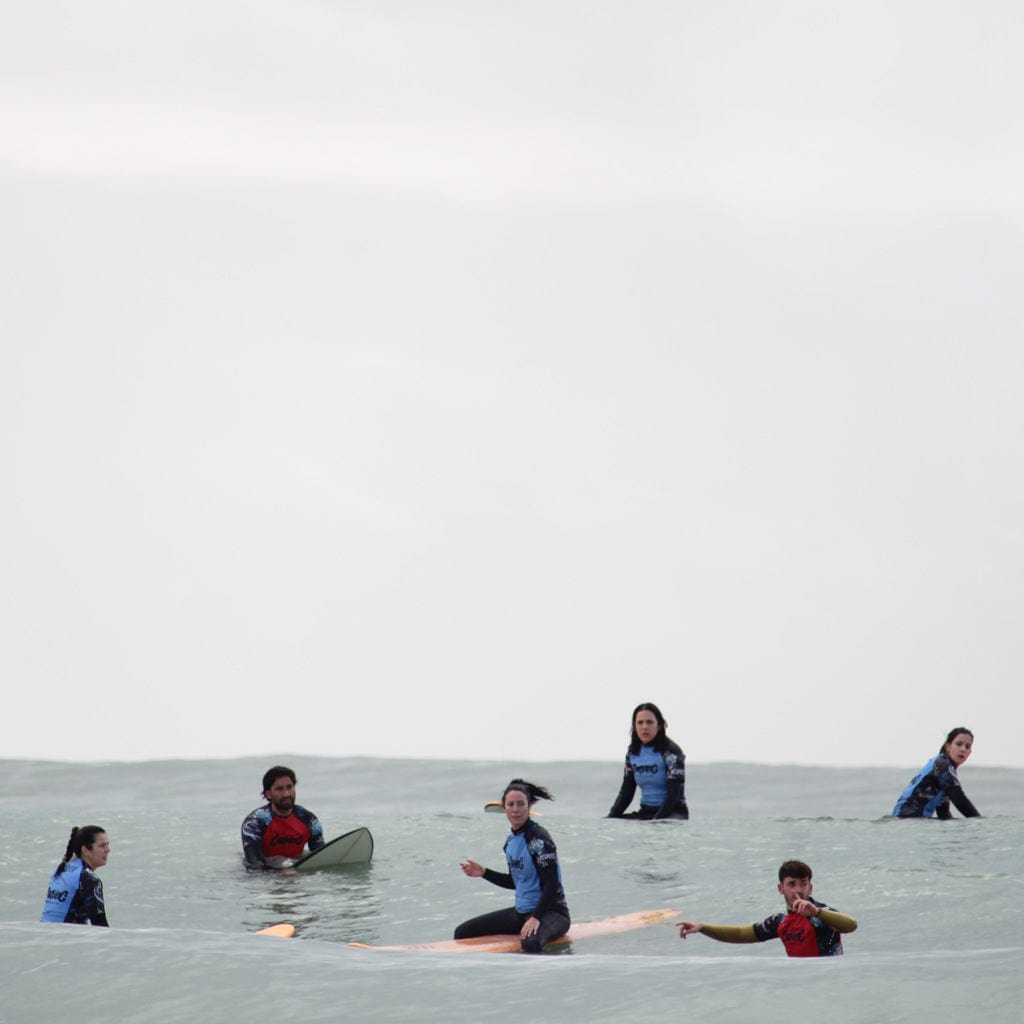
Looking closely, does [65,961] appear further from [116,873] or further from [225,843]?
[225,843]

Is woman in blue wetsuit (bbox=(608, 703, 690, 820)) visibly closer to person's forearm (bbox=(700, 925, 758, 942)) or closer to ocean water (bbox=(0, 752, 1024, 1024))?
ocean water (bbox=(0, 752, 1024, 1024))

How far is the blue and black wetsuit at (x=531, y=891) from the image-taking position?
1044cm

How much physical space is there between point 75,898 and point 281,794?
132 inches

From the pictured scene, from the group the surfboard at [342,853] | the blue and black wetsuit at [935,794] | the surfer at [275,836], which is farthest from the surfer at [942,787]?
the surfer at [275,836]

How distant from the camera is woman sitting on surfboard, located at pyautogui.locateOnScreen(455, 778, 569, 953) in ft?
33.6

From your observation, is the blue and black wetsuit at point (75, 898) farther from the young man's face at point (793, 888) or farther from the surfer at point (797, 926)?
the young man's face at point (793, 888)

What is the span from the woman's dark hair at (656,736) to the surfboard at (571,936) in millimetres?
3241

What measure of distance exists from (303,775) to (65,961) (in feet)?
50.3

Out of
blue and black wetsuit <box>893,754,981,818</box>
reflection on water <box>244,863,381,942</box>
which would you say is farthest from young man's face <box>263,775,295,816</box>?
blue and black wetsuit <box>893,754,981,818</box>

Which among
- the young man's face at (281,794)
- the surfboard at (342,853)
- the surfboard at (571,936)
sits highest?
the young man's face at (281,794)

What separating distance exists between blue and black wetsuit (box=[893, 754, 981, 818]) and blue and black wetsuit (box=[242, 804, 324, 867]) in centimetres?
540

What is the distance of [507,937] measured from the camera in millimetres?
10602

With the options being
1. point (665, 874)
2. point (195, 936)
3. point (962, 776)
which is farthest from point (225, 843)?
point (962, 776)

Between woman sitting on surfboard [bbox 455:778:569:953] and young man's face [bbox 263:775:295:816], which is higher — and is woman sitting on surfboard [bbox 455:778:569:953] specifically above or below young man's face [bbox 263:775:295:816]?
below
